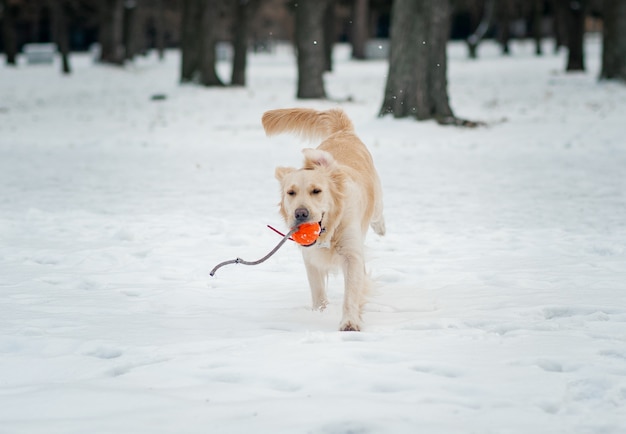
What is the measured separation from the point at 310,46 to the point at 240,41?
24.6ft

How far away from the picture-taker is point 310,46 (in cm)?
2112

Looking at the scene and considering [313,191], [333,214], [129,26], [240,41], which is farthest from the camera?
[129,26]

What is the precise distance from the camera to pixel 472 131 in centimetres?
1540

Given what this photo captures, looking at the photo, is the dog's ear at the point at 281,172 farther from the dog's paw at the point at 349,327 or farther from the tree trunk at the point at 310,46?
the tree trunk at the point at 310,46

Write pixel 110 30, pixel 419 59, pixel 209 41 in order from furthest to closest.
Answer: pixel 110 30, pixel 209 41, pixel 419 59

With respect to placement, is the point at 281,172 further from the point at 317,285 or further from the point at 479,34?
the point at 479,34

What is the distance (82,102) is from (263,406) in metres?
22.1

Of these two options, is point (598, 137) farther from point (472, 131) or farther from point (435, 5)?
point (435, 5)

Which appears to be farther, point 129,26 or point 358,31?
point 358,31

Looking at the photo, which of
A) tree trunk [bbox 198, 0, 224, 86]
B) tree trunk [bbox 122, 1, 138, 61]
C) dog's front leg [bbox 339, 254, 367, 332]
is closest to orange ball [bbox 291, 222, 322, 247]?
dog's front leg [bbox 339, 254, 367, 332]

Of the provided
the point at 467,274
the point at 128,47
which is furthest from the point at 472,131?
the point at 128,47

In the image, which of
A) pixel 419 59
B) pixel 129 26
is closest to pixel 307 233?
pixel 419 59

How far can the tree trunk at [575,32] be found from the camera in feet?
97.8

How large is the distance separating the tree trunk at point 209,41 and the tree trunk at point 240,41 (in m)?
1.33
